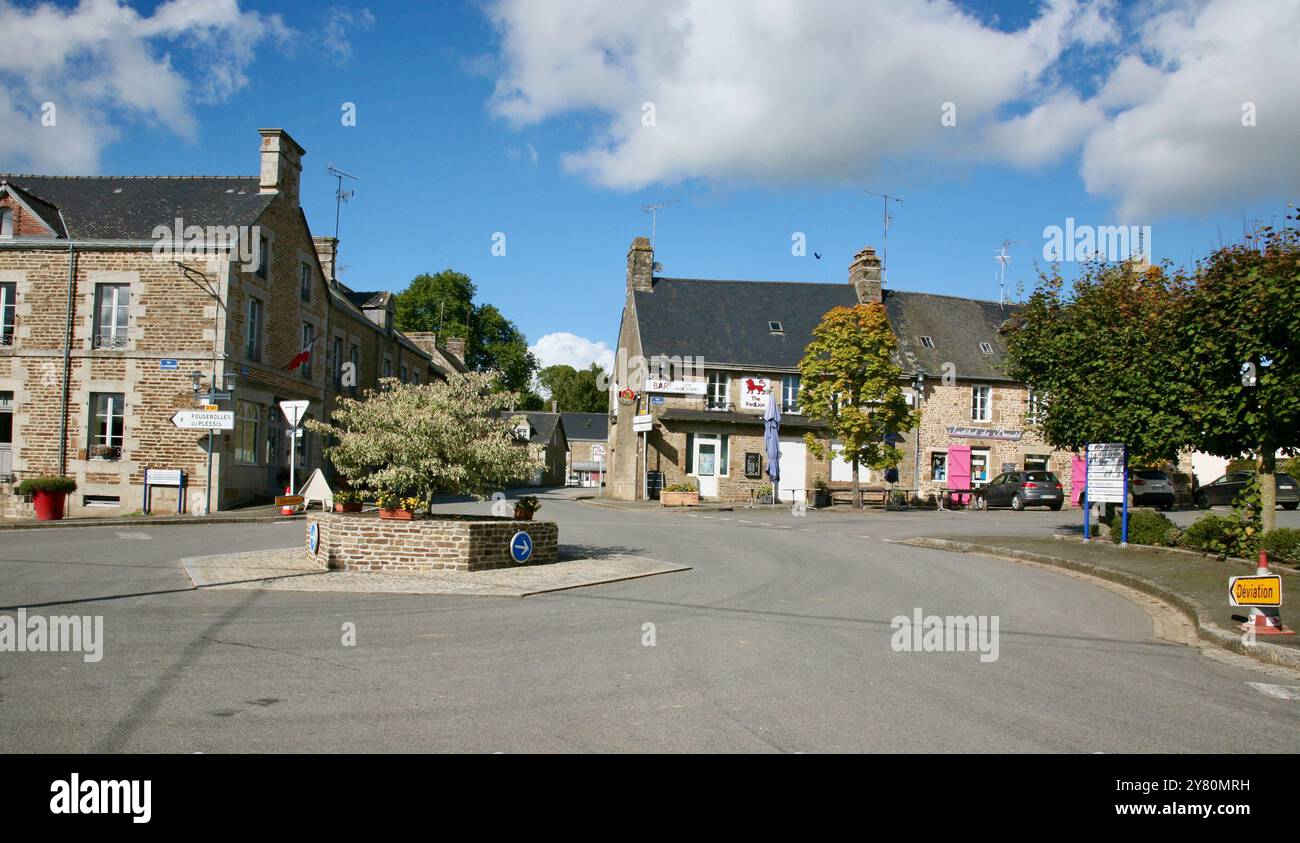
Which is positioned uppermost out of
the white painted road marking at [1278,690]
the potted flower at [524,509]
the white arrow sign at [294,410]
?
the white arrow sign at [294,410]

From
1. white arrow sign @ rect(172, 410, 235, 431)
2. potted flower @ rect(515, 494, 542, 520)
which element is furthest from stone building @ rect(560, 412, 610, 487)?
potted flower @ rect(515, 494, 542, 520)

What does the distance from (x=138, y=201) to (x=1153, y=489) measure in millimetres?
33914

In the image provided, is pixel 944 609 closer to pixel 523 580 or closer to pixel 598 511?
pixel 523 580

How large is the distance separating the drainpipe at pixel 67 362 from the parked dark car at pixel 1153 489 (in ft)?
108

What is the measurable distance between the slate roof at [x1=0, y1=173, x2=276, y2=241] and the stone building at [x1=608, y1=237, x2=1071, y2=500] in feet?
55.6

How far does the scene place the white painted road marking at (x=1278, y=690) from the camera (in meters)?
6.96

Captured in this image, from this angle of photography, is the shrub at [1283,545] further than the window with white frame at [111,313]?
No

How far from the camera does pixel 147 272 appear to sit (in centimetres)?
2553

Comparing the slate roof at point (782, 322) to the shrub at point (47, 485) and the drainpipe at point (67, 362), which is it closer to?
the drainpipe at point (67, 362)

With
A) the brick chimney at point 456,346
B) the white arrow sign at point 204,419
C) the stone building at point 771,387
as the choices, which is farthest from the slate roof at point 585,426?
the white arrow sign at point 204,419

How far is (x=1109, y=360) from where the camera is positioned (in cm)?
1855

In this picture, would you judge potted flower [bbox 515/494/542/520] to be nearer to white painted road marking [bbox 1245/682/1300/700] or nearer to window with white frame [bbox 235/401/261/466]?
white painted road marking [bbox 1245/682/1300/700]

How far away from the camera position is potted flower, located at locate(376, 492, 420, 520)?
13344 mm
